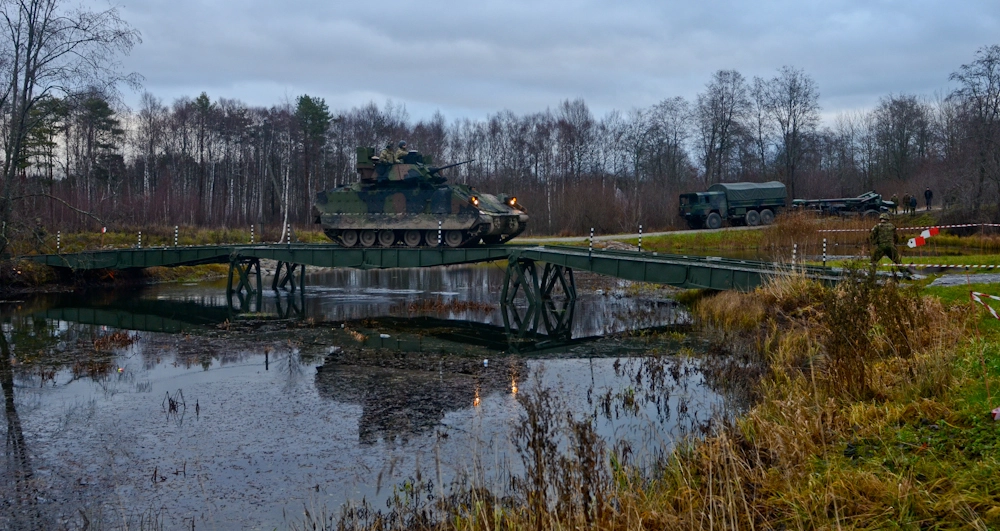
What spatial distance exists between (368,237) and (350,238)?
56cm

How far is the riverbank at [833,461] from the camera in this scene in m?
4.65

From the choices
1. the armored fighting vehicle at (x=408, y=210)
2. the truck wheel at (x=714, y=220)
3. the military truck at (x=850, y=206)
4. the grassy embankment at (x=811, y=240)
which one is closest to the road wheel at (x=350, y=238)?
the armored fighting vehicle at (x=408, y=210)

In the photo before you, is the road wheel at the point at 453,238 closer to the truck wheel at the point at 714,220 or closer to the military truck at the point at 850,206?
the truck wheel at the point at 714,220

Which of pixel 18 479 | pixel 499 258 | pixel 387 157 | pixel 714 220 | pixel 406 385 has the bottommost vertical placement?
pixel 18 479

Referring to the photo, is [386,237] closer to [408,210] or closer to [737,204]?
[408,210]

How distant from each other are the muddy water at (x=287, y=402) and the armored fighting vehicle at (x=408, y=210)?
2.86 m

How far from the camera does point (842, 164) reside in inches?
2441

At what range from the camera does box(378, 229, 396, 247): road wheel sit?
21531mm

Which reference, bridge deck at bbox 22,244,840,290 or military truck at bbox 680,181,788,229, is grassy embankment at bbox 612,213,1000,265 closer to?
military truck at bbox 680,181,788,229

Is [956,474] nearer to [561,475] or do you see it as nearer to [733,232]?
[561,475]

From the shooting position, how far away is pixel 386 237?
21.6m

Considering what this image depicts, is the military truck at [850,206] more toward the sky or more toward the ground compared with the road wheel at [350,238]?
more toward the sky

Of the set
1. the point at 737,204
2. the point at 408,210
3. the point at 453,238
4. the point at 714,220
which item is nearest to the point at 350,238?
the point at 408,210

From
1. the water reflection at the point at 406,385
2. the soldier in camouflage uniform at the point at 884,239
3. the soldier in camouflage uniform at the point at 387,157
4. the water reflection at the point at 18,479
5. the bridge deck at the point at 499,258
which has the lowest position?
the water reflection at the point at 18,479
